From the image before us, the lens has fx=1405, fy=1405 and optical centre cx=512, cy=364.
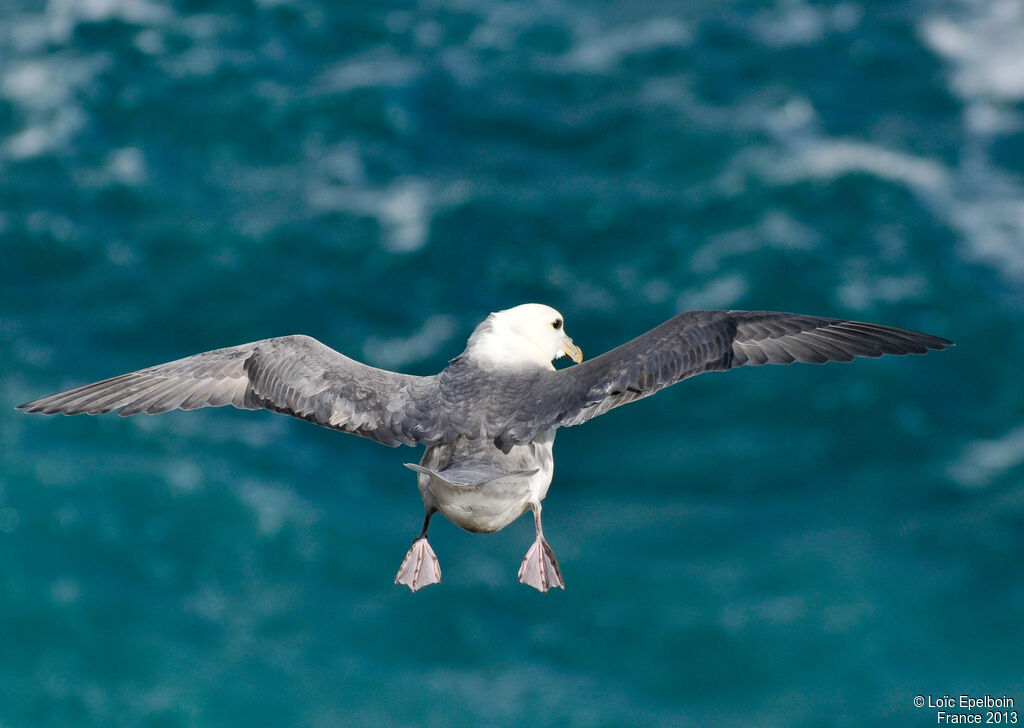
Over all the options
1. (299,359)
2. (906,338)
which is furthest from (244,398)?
(906,338)

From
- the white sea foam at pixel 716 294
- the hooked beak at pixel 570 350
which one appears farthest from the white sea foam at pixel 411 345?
the hooked beak at pixel 570 350

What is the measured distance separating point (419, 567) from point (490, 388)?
69.8 inches

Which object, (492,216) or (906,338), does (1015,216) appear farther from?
(906,338)

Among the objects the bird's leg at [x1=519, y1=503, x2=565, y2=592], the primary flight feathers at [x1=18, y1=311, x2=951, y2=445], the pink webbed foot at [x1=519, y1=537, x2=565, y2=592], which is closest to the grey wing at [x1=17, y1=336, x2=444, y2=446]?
the primary flight feathers at [x1=18, y1=311, x2=951, y2=445]

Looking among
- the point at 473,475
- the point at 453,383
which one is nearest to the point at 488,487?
the point at 473,475

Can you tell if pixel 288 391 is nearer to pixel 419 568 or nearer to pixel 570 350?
pixel 419 568

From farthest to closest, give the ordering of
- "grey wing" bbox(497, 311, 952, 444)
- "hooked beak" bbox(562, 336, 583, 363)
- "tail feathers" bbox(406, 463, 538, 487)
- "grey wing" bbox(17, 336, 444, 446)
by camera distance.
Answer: "hooked beak" bbox(562, 336, 583, 363), "grey wing" bbox(17, 336, 444, 446), "grey wing" bbox(497, 311, 952, 444), "tail feathers" bbox(406, 463, 538, 487)

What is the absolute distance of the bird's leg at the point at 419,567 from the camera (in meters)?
11.7

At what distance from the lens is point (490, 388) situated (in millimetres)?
11250

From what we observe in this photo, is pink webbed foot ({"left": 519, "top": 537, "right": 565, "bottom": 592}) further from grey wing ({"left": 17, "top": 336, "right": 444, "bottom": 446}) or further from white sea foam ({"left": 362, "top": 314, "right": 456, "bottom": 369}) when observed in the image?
white sea foam ({"left": 362, "top": 314, "right": 456, "bottom": 369})

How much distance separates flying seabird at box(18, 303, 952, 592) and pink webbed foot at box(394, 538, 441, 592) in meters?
0.01

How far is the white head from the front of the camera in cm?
1176

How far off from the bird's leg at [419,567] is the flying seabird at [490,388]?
0.04 ft

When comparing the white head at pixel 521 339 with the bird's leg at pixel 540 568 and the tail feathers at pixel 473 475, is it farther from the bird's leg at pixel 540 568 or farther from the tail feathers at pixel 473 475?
the bird's leg at pixel 540 568
